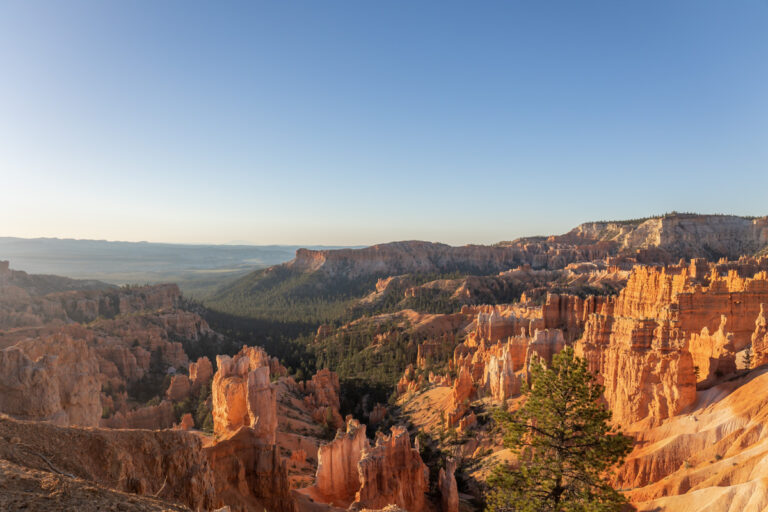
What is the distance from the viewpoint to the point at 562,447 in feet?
40.8

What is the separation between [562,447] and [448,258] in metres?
170

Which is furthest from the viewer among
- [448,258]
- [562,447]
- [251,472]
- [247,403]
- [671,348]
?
[448,258]

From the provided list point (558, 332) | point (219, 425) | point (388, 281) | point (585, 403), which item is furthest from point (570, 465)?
point (388, 281)

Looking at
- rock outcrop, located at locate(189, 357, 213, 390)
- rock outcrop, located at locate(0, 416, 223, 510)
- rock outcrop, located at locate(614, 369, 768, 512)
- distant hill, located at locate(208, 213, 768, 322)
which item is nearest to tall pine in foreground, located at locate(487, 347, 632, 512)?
rock outcrop, located at locate(614, 369, 768, 512)

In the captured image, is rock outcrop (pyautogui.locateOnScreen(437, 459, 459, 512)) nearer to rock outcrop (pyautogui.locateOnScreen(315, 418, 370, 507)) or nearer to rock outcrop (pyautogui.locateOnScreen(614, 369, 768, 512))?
rock outcrop (pyautogui.locateOnScreen(315, 418, 370, 507))

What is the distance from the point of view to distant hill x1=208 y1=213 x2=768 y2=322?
13188 cm

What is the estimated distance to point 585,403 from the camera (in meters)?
12.4

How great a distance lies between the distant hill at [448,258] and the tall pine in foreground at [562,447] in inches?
3780

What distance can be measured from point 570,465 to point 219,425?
17.8 meters

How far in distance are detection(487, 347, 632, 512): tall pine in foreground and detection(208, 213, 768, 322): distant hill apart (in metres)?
96.0

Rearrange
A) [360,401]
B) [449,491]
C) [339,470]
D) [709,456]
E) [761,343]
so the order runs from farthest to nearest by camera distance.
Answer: [360,401], [761,343], [449,491], [339,470], [709,456]

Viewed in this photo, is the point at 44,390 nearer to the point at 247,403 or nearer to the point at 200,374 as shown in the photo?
the point at 247,403

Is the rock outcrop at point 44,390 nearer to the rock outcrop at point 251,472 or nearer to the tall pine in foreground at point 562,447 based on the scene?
the rock outcrop at point 251,472

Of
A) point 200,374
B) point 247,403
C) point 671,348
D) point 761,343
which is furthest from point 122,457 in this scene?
point 200,374
